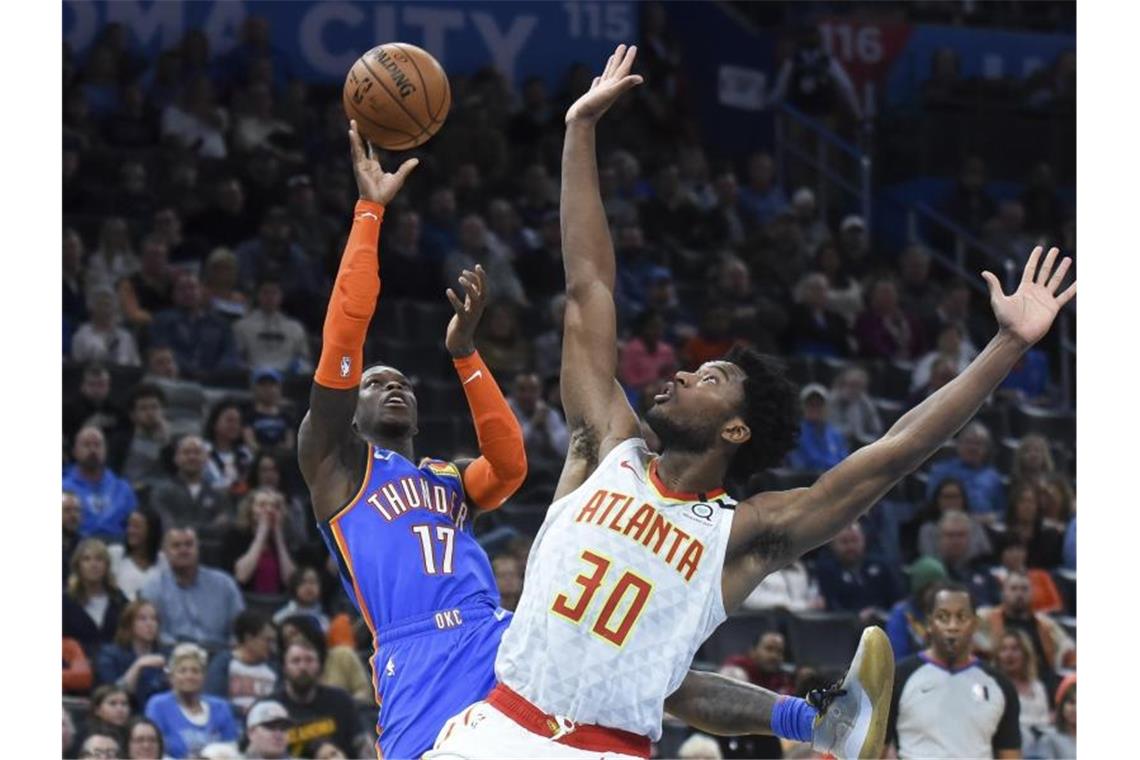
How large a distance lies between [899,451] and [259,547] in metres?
6.76

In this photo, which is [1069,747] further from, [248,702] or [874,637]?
[874,637]

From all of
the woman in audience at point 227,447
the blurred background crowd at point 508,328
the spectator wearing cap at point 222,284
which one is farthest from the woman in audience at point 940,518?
the spectator wearing cap at point 222,284

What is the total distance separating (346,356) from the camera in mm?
6848

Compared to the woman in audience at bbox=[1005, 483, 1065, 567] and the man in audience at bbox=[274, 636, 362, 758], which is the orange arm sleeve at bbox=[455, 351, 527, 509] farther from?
the woman in audience at bbox=[1005, 483, 1065, 567]

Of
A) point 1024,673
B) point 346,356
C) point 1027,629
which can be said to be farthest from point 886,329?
point 346,356

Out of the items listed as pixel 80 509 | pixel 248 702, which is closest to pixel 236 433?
pixel 80 509

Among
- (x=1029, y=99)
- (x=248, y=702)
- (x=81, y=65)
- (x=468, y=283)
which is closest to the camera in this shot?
(x=468, y=283)

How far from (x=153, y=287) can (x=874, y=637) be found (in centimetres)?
892

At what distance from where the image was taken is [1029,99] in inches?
773

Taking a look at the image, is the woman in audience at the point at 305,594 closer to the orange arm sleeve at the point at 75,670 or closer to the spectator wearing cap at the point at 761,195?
the orange arm sleeve at the point at 75,670

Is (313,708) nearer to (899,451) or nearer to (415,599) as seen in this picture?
(415,599)

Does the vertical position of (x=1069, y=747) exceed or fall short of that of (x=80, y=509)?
it falls short

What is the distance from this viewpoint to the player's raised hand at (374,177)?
6.96m

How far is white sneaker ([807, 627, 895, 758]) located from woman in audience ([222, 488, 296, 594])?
6.28 m
